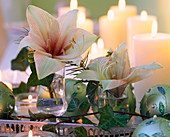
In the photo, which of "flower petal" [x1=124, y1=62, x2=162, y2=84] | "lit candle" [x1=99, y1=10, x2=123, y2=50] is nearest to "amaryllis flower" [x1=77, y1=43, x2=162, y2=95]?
"flower petal" [x1=124, y1=62, x2=162, y2=84]

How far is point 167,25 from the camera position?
1.21 meters

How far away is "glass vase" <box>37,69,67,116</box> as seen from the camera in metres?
0.56

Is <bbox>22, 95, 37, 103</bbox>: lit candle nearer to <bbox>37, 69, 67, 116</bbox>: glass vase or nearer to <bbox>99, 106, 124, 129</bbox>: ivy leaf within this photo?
<bbox>37, 69, 67, 116</bbox>: glass vase

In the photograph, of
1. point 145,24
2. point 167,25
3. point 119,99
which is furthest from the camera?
point 167,25

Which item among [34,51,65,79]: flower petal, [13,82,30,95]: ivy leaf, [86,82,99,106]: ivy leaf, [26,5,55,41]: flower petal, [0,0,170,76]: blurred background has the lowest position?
[13,82,30,95]: ivy leaf

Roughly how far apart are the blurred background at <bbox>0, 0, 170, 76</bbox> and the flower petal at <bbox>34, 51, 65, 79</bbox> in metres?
0.80

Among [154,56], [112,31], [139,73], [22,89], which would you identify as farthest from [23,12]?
[139,73]

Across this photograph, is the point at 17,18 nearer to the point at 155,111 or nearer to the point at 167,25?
the point at 167,25

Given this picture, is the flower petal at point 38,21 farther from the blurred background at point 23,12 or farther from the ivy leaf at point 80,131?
the blurred background at point 23,12

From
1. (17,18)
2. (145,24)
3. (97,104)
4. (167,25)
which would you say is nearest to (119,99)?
(97,104)

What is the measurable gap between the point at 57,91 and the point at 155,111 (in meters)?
0.17

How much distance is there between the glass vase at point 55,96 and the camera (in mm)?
555

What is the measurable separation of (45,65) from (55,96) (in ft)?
0.44

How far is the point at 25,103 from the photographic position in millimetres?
647
